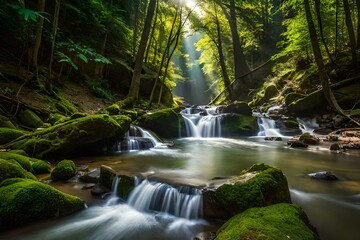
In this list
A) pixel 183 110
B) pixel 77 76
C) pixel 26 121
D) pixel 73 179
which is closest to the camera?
pixel 73 179

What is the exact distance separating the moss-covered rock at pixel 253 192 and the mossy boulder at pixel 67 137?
4.66 m

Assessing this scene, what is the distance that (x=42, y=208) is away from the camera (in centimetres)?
366

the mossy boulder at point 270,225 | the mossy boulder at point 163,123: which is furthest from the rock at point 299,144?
the mossy boulder at point 270,225

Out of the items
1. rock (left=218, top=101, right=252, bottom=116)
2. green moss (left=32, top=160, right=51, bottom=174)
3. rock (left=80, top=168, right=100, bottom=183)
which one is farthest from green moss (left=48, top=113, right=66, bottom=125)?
rock (left=218, top=101, right=252, bottom=116)

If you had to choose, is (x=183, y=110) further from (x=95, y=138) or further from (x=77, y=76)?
(x=95, y=138)

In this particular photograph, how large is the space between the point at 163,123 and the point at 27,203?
9079 millimetres

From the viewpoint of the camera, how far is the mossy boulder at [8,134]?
6.65 meters

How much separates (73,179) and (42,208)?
1.73 metres

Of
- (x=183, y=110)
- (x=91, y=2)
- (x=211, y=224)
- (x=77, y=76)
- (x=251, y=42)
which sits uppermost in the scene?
(x=251, y=42)

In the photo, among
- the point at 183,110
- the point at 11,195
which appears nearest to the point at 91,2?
the point at 183,110

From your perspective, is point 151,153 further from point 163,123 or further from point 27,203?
point 27,203

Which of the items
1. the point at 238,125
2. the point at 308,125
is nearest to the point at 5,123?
the point at 238,125

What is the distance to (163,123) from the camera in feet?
40.7

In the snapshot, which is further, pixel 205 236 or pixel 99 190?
pixel 99 190
